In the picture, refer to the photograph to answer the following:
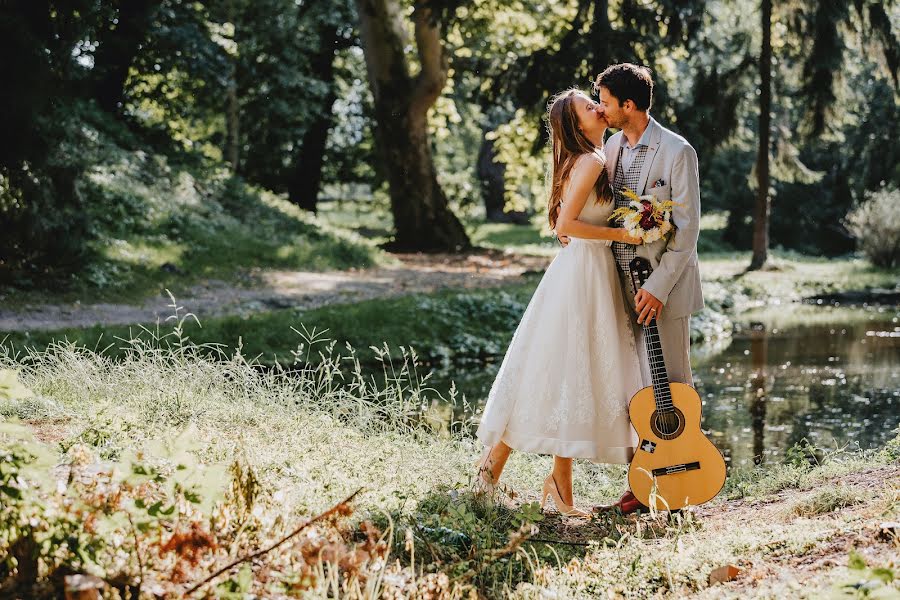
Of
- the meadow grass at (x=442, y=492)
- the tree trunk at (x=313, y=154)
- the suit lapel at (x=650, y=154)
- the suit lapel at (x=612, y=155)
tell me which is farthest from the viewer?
the tree trunk at (x=313, y=154)

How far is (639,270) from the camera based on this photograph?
5.07 meters

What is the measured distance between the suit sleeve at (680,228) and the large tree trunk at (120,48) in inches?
437

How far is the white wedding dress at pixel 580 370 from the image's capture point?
501cm

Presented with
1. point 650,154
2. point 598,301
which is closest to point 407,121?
point 650,154

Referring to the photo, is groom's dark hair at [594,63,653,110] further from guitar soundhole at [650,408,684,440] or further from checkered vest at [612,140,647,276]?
guitar soundhole at [650,408,684,440]

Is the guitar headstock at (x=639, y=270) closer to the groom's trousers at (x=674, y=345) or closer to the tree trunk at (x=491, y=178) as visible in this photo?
the groom's trousers at (x=674, y=345)

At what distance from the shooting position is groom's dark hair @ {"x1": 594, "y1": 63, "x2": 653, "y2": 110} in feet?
16.1

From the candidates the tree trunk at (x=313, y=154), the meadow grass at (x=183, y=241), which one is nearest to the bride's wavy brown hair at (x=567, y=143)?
the meadow grass at (x=183, y=241)

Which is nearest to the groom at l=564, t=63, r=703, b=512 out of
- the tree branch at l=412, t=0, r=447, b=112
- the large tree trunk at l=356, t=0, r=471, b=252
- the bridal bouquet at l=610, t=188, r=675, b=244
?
the bridal bouquet at l=610, t=188, r=675, b=244

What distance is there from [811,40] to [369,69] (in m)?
9.54

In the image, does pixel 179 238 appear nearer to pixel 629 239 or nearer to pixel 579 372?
pixel 579 372

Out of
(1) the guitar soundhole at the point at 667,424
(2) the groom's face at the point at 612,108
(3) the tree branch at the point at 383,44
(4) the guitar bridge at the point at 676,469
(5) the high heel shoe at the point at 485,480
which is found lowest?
(5) the high heel shoe at the point at 485,480

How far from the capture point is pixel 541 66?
17984 mm

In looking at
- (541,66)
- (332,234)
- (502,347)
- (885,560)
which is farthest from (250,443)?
(332,234)
